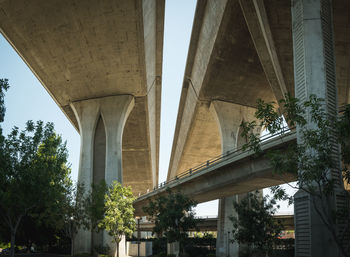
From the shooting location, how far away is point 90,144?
37.3 m

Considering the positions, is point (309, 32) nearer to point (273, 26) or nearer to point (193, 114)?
point (273, 26)

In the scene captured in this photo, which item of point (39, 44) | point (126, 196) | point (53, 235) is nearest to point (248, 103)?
point (126, 196)

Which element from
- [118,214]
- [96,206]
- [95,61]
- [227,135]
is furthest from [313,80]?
[227,135]

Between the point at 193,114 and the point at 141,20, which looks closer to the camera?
the point at 141,20

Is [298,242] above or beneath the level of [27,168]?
beneath

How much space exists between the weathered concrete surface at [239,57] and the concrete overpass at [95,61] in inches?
160

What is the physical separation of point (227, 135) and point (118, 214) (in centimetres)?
1398

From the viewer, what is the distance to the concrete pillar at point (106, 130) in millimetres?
36219

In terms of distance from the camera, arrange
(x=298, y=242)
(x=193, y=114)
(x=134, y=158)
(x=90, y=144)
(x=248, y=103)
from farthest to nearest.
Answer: (x=134, y=158) → (x=193, y=114) → (x=248, y=103) → (x=90, y=144) → (x=298, y=242)

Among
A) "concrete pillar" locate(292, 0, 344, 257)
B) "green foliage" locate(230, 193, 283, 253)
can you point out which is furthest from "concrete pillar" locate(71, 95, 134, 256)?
"concrete pillar" locate(292, 0, 344, 257)

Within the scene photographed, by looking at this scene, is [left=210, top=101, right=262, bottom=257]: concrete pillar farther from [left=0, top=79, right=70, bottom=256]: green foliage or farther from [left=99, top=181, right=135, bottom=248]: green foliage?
[left=0, top=79, right=70, bottom=256]: green foliage

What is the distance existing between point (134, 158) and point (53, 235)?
793 inches

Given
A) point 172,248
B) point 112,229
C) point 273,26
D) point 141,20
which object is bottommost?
point 172,248

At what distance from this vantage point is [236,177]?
83.6 feet
